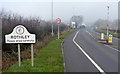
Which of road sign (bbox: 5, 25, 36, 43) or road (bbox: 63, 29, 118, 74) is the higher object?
road sign (bbox: 5, 25, 36, 43)

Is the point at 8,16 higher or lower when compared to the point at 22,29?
higher

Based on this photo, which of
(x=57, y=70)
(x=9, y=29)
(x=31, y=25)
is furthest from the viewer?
(x=31, y=25)

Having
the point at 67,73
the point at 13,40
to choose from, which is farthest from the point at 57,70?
the point at 13,40

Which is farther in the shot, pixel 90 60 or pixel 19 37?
pixel 90 60

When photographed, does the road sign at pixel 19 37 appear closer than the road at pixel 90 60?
Yes

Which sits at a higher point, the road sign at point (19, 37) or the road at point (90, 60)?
the road sign at point (19, 37)

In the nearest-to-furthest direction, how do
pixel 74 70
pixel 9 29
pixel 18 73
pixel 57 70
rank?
pixel 18 73 → pixel 57 70 → pixel 74 70 → pixel 9 29

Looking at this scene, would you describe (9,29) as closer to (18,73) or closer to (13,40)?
(13,40)

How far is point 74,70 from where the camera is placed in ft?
21.3

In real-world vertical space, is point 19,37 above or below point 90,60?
above

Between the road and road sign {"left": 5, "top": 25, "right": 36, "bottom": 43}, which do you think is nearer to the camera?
road sign {"left": 5, "top": 25, "right": 36, "bottom": 43}

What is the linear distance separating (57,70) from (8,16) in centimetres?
920

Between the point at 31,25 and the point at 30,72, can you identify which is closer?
the point at 30,72

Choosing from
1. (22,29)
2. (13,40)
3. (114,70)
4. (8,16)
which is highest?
(8,16)
